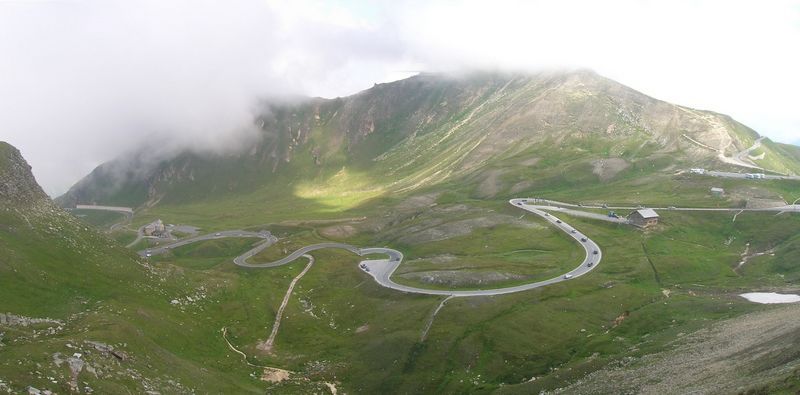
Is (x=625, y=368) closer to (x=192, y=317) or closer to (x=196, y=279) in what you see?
(x=192, y=317)

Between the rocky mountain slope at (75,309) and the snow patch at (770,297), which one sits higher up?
the rocky mountain slope at (75,309)

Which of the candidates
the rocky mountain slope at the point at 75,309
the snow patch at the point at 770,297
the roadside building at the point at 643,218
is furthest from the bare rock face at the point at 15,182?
the roadside building at the point at 643,218

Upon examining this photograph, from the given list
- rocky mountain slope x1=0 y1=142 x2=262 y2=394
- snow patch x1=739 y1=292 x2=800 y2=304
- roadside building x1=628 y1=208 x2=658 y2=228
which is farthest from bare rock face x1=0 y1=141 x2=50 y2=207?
roadside building x1=628 y1=208 x2=658 y2=228

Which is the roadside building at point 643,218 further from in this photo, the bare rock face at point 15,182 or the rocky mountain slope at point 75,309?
the bare rock face at point 15,182

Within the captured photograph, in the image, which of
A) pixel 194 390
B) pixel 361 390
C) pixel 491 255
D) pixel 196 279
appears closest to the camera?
pixel 194 390

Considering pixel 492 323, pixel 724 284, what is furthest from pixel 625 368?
pixel 724 284

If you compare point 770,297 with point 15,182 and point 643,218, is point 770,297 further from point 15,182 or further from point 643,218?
point 15,182

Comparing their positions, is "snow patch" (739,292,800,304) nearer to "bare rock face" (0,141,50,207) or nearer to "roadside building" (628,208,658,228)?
"roadside building" (628,208,658,228)
